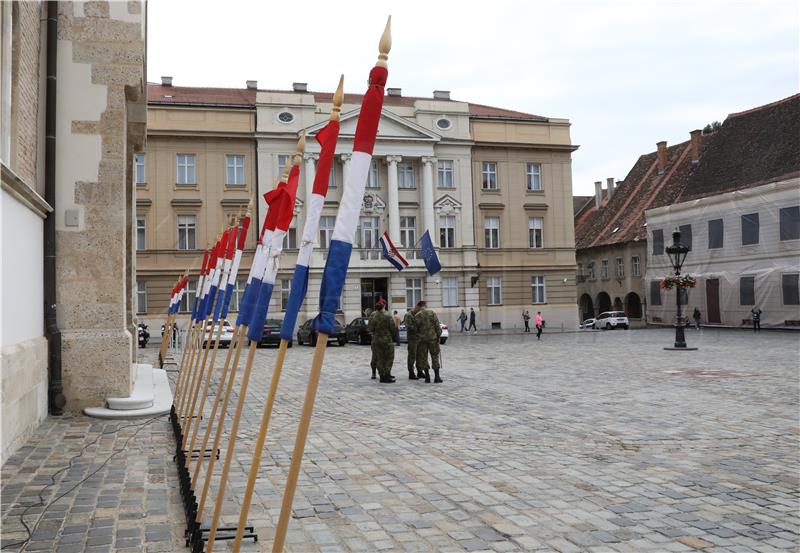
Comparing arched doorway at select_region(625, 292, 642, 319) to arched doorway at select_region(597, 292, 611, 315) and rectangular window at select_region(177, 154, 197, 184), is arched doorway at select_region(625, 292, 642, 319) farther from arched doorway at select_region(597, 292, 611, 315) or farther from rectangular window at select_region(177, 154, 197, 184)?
rectangular window at select_region(177, 154, 197, 184)

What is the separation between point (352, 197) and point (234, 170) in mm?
38332

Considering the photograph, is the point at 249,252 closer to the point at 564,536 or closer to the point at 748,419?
the point at 748,419

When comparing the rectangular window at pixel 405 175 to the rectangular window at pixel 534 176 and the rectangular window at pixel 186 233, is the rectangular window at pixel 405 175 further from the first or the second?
the rectangular window at pixel 186 233

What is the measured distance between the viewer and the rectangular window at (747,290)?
124 feet

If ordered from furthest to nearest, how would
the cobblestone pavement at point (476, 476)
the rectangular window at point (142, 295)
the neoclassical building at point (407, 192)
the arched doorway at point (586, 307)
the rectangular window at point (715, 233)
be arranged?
the arched doorway at point (586, 307) → the rectangular window at point (715, 233) → the neoclassical building at point (407, 192) → the rectangular window at point (142, 295) → the cobblestone pavement at point (476, 476)

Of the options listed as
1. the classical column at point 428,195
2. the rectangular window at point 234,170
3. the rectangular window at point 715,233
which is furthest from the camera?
the classical column at point 428,195

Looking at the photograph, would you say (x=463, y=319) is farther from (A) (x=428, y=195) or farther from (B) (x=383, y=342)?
(B) (x=383, y=342)

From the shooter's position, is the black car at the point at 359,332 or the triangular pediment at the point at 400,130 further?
the triangular pediment at the point at 400,130

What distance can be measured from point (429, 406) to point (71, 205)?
6.11 m

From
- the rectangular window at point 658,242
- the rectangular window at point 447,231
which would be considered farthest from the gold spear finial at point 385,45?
the rectangular window at point 658,242

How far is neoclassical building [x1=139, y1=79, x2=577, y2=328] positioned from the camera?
Result: 39156 mm

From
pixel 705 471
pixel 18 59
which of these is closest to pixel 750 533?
pixel 705 471

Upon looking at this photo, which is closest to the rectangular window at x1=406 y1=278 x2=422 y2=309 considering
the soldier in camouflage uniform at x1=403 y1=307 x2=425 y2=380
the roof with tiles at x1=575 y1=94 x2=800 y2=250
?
the roof with tiles at x1=575 y1=94 x2=800 y2=250

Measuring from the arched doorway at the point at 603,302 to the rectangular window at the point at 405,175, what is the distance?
772 inches
